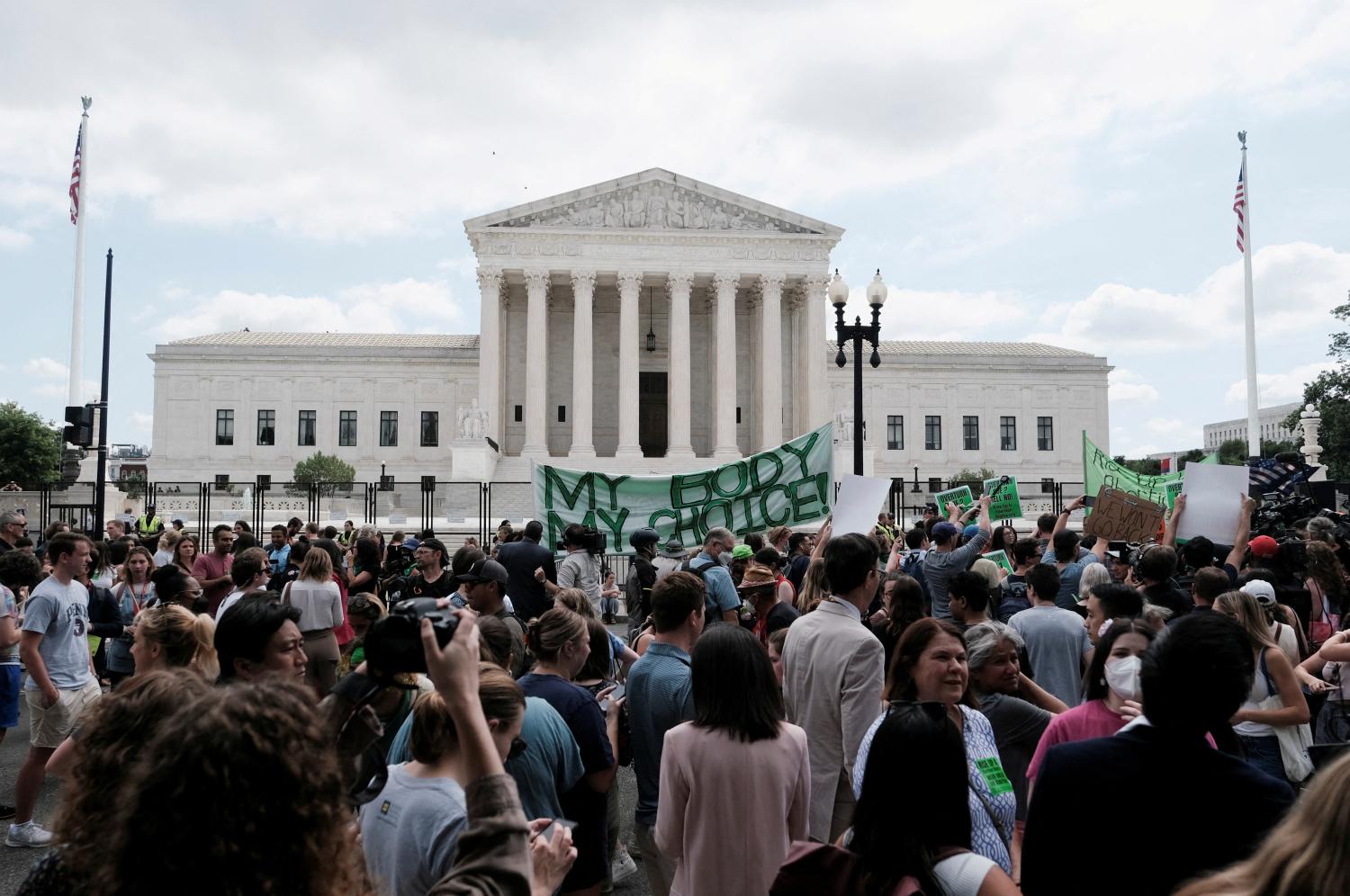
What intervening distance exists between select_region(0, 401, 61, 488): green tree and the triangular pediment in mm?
34360

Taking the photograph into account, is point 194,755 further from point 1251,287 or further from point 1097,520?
point 1251,287

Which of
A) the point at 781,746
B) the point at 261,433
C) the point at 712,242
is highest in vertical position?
the point at 712,242

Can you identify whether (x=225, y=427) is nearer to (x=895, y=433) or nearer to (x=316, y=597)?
(x=895, y=433)

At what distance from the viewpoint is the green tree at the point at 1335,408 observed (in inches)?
2020

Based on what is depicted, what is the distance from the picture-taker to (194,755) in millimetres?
1732

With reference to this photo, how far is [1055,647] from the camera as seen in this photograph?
6.57 metres

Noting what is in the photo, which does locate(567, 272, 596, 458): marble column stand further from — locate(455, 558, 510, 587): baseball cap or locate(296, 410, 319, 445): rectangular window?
locate(455, 558, 510, 587): baseball cap

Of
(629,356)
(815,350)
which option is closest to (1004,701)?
(629,356)

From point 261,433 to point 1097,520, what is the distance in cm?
5773

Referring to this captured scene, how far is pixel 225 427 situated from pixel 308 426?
16.2ft

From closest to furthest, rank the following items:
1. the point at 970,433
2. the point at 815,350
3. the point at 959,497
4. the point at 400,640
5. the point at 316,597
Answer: the point at 400,640
the point at 316,597
the point at 959,497
the point at 815,350
the point at 970,433

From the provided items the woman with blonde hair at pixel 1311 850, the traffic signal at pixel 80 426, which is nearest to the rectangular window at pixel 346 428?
the traffic signal at pixel 80 426

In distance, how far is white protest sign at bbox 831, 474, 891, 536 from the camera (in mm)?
9578

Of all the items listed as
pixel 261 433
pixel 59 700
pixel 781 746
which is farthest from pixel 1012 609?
pixel 261 433
